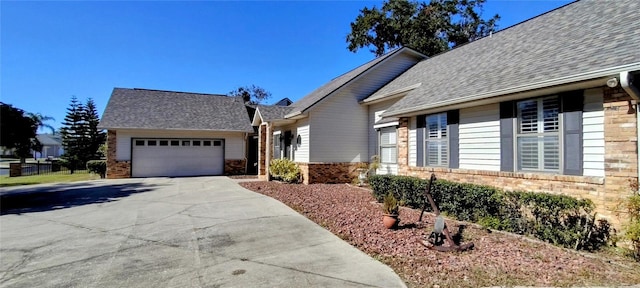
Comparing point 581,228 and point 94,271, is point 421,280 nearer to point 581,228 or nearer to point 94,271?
point 581,228

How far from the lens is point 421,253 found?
193 inches

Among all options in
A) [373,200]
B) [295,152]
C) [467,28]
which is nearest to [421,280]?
[373,200]

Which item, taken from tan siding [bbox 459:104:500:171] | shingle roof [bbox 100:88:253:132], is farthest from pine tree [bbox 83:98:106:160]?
tan siding [bbox 459:104:500:171]

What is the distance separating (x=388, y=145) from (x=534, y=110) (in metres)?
6.83

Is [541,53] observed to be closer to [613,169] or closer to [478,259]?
[613,169]

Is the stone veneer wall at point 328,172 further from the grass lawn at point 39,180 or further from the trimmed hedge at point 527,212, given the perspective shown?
A: the grass lawn at point 39,180

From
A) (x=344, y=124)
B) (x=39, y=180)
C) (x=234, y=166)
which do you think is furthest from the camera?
(x=234, y=166)

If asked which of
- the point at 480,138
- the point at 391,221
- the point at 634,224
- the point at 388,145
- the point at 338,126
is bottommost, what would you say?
the point at 391,221

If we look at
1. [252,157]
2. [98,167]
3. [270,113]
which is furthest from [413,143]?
[98,167]

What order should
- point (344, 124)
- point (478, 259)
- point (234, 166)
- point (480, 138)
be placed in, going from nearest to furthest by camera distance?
point (478, 259) < point (480, 138) < point (344, 124) < point (234, 166)

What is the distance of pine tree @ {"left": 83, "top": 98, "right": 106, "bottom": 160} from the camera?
31.7 m

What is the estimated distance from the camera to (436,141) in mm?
9188

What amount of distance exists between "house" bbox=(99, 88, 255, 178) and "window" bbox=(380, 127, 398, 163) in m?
10.2

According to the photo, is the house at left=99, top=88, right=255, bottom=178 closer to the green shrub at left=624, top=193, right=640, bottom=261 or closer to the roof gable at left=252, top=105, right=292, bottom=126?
the roof gable at left=252, top=105, right=292, bottom=126
